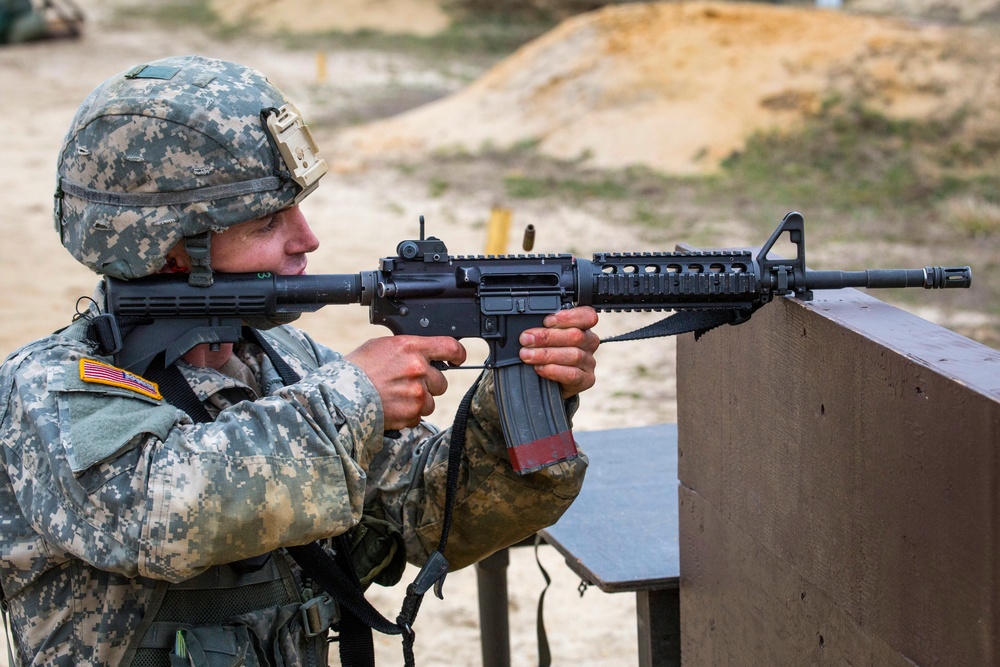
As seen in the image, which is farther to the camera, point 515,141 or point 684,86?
point 515,141

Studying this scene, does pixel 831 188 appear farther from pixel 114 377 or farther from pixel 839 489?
pixel 114 377

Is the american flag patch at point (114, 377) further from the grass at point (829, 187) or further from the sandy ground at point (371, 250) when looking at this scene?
the grass at point (829, 187)

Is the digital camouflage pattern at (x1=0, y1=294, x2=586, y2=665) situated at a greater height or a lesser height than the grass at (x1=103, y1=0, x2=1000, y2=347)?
lesser

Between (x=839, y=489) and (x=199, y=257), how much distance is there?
1543mm

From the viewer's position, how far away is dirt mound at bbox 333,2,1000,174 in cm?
1573

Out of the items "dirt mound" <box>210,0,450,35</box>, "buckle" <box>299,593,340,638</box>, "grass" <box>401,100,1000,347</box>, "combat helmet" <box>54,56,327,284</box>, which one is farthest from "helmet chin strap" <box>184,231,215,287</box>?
"dirt mound" <box>210,0,450,35</box>

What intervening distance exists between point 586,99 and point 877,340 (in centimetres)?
1546

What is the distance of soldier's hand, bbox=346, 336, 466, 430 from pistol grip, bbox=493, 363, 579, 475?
0.64 ft

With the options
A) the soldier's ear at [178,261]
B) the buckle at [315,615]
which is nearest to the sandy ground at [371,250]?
the buckle at [315,615]

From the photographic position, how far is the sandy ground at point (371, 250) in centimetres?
564

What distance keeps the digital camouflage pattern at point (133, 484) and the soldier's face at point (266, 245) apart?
30 cm

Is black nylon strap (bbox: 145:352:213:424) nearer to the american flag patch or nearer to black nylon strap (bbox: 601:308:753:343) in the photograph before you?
the american flag patch

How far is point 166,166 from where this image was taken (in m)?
2.72

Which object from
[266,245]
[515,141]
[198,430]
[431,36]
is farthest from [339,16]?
[198,430]
